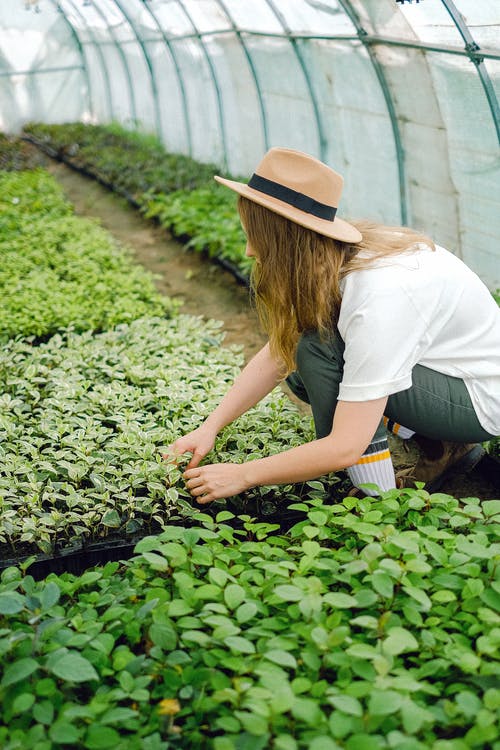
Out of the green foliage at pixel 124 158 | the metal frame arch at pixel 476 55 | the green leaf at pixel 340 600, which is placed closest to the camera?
the green leaf at pixel 340 600

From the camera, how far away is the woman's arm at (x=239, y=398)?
2.71 meters

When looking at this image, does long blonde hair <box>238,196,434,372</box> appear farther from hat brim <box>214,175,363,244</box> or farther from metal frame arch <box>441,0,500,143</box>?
metal frame arch <box>441,0,500,143</box>

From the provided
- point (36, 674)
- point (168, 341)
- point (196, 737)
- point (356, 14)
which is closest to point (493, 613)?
point (196, 737)

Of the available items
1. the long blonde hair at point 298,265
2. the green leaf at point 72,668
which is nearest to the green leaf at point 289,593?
the green leaf at point 72,668

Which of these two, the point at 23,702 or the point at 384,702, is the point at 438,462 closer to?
the point at 384,702

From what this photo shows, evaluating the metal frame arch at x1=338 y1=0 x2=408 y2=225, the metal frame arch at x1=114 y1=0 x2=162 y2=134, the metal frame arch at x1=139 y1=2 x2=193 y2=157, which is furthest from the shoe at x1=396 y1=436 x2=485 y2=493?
the metal frame arch at x1=114 y1=0 x2=162 y2=134

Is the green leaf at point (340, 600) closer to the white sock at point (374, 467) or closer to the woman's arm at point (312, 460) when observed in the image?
the woman's arm at point (312, 460)

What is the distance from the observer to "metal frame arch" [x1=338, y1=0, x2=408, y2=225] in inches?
220

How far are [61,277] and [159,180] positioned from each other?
12.6 feet

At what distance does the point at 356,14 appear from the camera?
5551 mm

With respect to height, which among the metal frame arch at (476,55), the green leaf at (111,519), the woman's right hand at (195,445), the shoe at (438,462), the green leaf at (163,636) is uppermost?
the metal frame arch at (476,55)

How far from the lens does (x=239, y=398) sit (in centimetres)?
276

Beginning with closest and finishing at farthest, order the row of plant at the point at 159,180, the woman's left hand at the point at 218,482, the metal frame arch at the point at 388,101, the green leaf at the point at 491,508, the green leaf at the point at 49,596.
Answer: the green leaf at the point at 49,596 → the green leaf at the point at 491,508 → the woman's left hand at the point at 218,482 → the metal frame arch at the point at 388,101 → the row of plant at the point at 159,180

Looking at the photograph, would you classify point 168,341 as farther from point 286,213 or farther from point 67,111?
point 67,111
